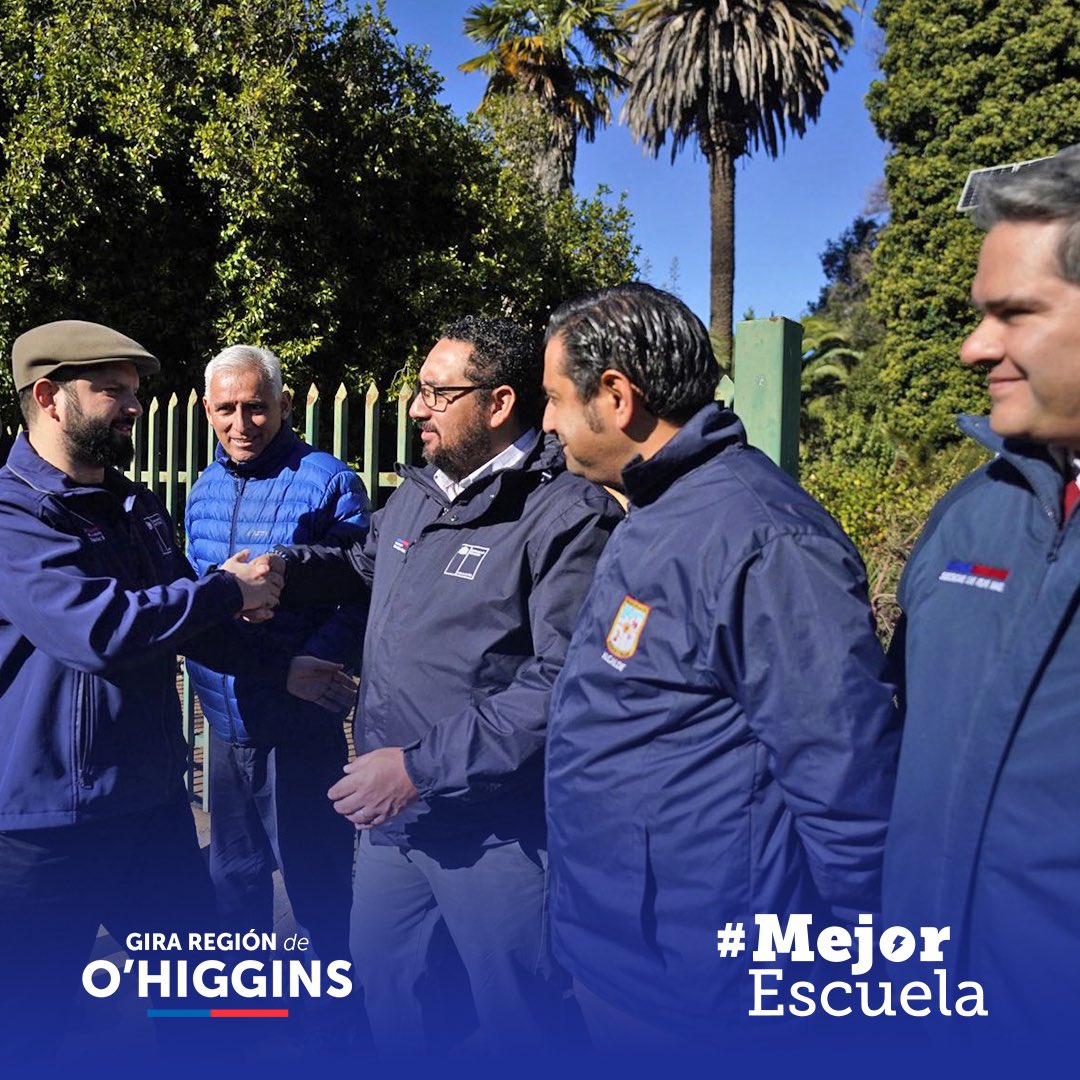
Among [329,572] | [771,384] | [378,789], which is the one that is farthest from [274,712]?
[771,384]

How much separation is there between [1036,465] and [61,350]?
233 cm

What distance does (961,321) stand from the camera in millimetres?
17938

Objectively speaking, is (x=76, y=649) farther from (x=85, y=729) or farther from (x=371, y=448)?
(x=371, y=448)

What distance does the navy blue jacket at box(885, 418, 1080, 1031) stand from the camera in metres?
1.36

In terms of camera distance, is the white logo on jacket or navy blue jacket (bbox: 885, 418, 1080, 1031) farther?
the white logo on jacket

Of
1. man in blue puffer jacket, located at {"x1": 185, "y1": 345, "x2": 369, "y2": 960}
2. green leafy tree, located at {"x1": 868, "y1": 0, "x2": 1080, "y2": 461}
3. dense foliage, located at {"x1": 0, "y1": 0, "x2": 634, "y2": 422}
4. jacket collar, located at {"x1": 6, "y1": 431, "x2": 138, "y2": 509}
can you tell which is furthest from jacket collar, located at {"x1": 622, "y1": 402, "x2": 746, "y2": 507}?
green leafy tree, located at {"x1": 868, "y1": 0, "x2": 1080, "y2": 461}

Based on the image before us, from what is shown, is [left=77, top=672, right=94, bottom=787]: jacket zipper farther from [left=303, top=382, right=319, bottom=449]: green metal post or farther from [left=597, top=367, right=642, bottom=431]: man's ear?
[left=303, top=382, right=319, bottom=449]: green metal post

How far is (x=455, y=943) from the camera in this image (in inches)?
101

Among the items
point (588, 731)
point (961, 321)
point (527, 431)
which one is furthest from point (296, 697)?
point (961, 321)

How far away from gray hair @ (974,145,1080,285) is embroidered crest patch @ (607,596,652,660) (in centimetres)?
81

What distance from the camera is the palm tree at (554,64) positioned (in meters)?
20.4

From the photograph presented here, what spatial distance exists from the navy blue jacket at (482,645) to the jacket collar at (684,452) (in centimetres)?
51

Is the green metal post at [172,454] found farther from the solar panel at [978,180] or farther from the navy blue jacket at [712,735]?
the solar panel at [978,180]

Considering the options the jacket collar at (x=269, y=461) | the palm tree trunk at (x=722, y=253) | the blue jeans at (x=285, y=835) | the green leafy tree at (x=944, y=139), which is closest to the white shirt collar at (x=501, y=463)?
the jacket collar at (x=269, y=461)
